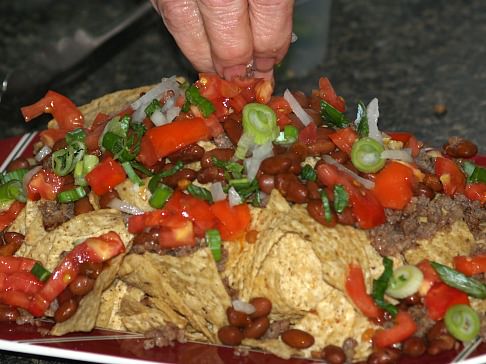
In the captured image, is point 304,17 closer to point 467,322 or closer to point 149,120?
point 149,120

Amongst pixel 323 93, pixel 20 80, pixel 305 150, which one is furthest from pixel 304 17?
pixel 305 150

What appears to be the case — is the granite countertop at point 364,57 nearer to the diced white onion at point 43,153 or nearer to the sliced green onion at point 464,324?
the diced white onion at point 43,153

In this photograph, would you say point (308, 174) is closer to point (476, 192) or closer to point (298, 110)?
point (298, 110)

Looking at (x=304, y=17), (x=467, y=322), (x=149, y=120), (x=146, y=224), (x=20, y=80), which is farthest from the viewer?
(x=304, y=17)

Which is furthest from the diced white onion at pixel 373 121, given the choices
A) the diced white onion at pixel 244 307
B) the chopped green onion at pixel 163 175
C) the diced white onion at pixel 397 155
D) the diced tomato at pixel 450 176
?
the diced white onion at pixel 244 307

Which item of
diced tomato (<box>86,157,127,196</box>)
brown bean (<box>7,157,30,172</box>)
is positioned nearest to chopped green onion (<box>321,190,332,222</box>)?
diced tomato (<box>86,157,127,196</box>)

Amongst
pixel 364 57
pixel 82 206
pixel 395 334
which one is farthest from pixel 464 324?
pixel 364 57
